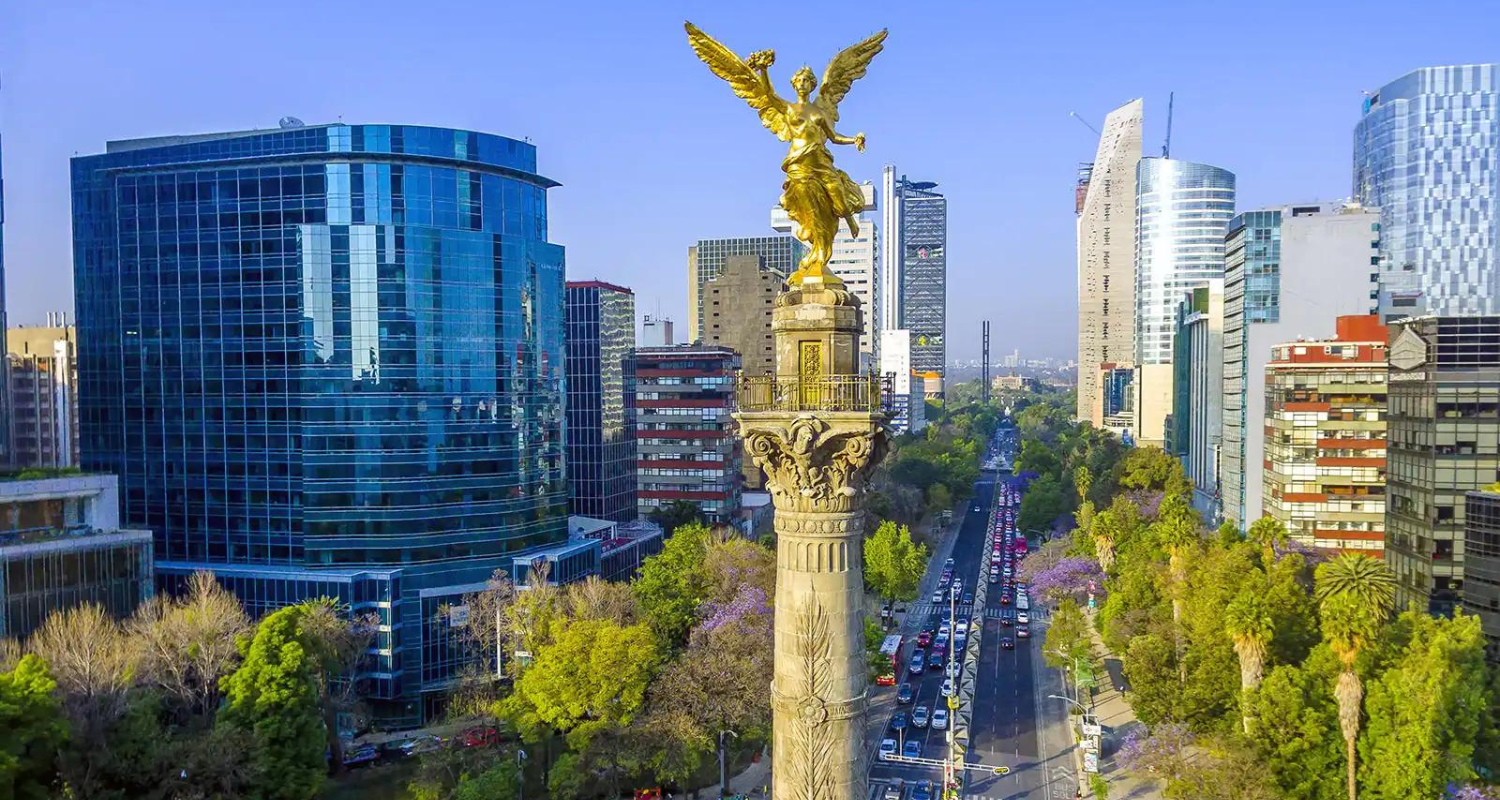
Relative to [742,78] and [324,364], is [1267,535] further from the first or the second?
[324,364]

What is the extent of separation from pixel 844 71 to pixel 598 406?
8447cm

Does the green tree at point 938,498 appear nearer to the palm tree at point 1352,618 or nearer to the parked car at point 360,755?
the parked car at point 360,755

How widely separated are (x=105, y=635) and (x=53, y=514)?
1649 centimetres

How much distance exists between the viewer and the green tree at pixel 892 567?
286ft

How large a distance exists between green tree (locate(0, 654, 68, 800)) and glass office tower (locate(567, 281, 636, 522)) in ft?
209

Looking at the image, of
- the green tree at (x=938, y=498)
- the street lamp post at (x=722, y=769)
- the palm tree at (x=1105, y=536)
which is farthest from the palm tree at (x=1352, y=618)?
the green tree at (x=938, y=498)

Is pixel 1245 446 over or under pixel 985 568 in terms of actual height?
over

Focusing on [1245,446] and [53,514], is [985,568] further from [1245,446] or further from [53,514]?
[53,514]

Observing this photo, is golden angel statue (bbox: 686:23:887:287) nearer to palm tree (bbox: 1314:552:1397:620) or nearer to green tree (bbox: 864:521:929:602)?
palm tree (bbox: 1314:552:1397:620)

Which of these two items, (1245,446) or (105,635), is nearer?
(105,635)

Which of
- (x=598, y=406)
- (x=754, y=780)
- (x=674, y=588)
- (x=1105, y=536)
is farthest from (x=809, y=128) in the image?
(x=598, y=406)

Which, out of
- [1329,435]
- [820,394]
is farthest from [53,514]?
[1329,435]

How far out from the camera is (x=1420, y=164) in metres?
153

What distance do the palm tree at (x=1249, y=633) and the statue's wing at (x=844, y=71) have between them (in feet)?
127
